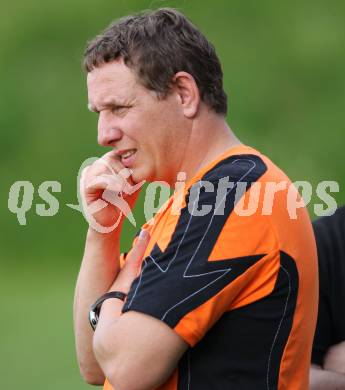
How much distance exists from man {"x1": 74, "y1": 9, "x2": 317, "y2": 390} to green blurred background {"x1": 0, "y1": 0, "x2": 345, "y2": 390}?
3.52 meters

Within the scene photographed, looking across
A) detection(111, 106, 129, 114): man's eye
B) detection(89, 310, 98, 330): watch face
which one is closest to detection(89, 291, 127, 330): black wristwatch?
detection(89, 310, 98, 330): watch face

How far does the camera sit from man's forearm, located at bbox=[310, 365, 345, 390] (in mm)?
2078

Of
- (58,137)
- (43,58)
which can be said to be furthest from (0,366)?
(43,58)

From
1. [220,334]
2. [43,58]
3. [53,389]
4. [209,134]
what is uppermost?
[43,58]

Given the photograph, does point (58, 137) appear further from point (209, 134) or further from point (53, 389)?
point (209, 134)

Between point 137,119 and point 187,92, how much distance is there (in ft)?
0.41

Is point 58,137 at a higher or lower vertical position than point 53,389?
higher

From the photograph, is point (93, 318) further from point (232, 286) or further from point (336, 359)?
point (336, 359)

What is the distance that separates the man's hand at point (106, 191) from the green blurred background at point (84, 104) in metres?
3.38

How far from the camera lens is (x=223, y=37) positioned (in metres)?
5.69

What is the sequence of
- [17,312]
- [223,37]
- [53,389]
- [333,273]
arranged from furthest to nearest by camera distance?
[223,37]
[17,312]
[53,389]
[333,273]

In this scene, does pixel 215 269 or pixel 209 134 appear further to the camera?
pixel 209 134

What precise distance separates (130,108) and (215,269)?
0.43 m

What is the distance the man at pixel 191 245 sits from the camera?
1685 millimetres
